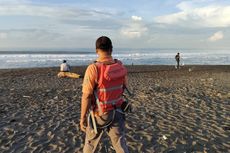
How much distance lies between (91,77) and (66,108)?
724 cm

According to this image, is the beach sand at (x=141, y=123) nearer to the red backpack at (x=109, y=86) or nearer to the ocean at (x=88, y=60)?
the red backpack at (x=109, y=86)

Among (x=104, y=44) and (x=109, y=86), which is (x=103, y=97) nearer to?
(x=109, y=86)

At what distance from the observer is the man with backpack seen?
443 cm

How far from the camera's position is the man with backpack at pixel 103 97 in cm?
443

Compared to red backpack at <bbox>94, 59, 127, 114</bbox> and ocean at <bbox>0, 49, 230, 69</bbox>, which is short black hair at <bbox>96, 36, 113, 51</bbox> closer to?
red backpack at <bbox>94, 59, 127, 114</bbox>

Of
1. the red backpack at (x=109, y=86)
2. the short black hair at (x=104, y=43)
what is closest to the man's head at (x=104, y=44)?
the short black hair at (x=104, y=43)

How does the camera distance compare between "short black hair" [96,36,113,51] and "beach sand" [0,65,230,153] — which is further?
"beach sand" [0,65,230,153]

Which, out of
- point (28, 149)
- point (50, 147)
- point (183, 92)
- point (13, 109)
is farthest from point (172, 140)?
point (183, 92)

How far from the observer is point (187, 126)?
8789 mm

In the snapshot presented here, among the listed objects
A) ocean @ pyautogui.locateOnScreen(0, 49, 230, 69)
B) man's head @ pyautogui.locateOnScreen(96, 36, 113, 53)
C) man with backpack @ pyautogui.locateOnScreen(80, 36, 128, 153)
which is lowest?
ocean @ pyautogui.locateOnScreen(0, 49, 230, 69)

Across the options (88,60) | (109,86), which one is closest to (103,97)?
(109,86)

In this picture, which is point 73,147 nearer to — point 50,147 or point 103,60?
point 50,147

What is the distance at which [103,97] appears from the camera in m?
4.58

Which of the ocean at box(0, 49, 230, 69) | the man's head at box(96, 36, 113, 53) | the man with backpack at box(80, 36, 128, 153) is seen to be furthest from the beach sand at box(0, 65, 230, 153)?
the ocean at box(0, 49, 230, 69)
